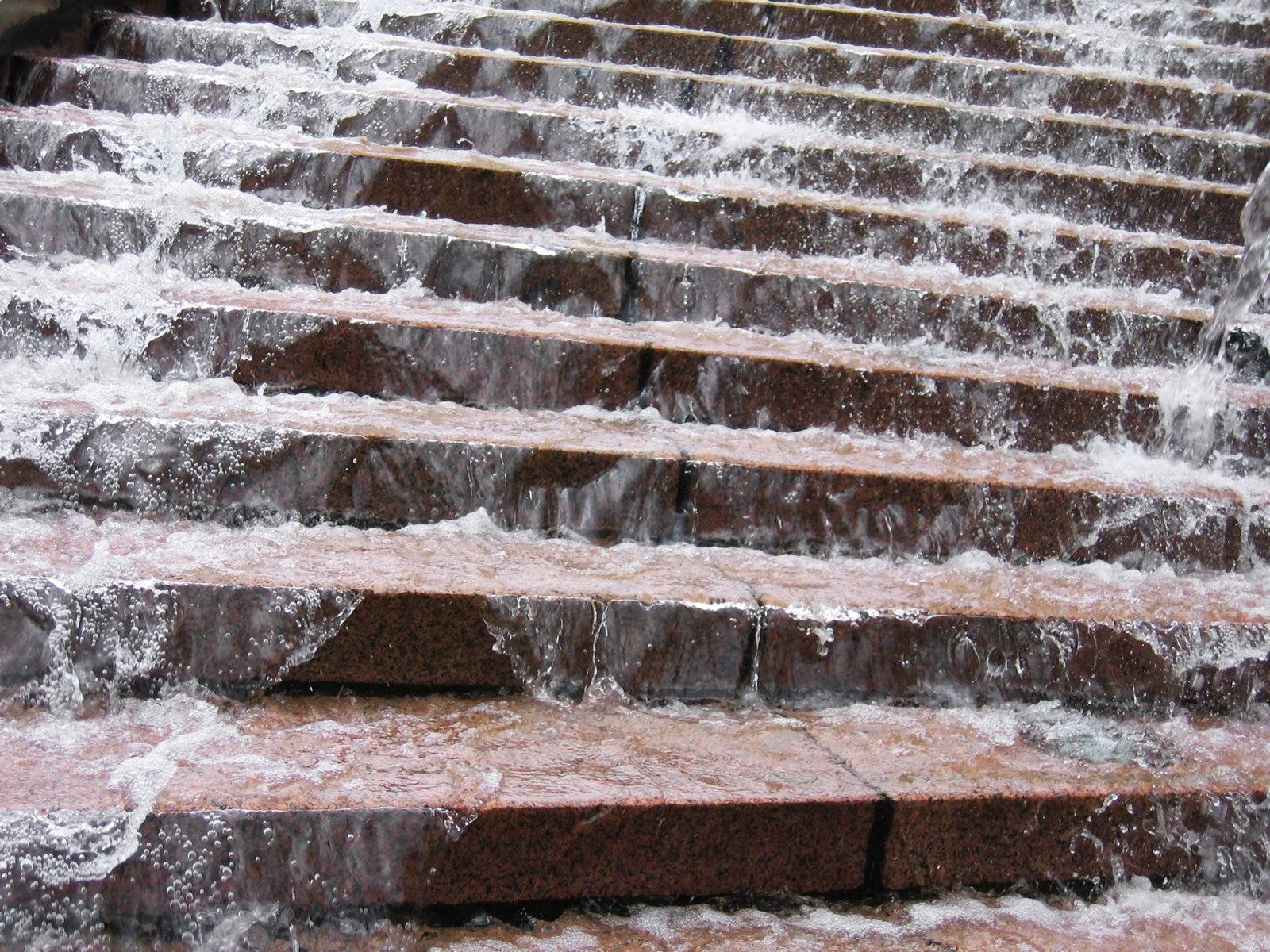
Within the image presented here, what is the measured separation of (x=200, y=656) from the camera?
7.88 ft

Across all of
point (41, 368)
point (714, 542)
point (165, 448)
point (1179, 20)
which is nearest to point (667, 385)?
point (714, 542)

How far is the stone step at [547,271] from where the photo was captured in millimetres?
3703

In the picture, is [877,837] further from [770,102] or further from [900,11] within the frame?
[900,11]

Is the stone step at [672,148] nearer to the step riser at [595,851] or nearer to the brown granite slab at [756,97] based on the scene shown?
the brown granite slab at [756,97]

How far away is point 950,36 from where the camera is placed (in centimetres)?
602

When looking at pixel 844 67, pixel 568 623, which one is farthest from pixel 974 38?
pixel 568 623

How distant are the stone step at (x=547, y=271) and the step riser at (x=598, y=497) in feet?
3.32

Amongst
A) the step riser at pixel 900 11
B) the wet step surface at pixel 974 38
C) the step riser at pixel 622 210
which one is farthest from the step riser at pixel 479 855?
the step riser at pixel 900 11

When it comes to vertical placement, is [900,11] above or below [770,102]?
above

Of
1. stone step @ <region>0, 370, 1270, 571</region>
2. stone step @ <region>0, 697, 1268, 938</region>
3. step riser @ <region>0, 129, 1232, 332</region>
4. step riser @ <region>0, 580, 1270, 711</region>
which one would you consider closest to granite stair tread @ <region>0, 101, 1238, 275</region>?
step riser @ <region>0, 129, 1232, 332</region>

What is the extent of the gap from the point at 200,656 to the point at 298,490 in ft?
2.00

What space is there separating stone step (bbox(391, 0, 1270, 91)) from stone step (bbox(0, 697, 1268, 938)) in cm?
460

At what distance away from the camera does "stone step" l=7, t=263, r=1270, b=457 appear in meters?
3.28

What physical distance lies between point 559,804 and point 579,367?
5.56 feet
